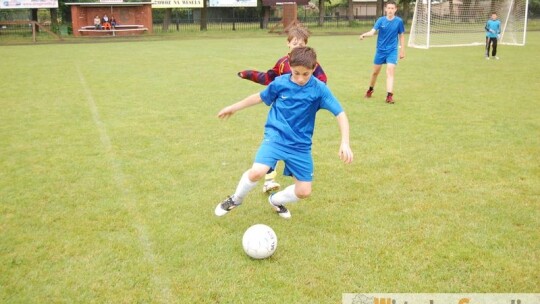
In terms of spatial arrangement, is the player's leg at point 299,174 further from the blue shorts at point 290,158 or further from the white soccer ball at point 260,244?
the white soccer ball at point 260,244

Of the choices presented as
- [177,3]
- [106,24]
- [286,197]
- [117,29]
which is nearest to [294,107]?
[286,197]

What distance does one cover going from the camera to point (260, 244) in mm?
3941

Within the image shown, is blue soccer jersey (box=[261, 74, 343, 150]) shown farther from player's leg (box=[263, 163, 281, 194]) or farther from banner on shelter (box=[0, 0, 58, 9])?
banner on shelter (box=[0, 0, 58, 9])

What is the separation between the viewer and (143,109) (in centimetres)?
997

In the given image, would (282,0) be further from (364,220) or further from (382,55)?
(364,220)

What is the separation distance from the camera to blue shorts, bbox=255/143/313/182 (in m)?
4.49

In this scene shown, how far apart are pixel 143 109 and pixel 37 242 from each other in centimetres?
587

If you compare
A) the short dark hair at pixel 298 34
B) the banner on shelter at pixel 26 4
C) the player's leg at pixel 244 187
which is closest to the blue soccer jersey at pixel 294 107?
the player's leg at pixel 244 187

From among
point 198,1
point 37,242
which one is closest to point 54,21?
point 198,1

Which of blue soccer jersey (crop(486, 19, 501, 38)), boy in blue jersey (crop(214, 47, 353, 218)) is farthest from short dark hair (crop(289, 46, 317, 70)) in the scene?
blue soccer jersey (crop(486, 19, 501, 38))

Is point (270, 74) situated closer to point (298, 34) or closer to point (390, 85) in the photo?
point (298, 34)

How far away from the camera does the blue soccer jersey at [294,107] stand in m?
4.40

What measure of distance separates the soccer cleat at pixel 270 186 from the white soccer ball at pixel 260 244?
1456 millimetres

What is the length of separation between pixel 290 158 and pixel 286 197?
45cm
